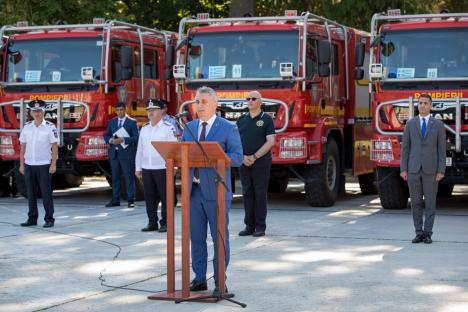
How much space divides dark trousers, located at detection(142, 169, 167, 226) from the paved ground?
1.03 feet

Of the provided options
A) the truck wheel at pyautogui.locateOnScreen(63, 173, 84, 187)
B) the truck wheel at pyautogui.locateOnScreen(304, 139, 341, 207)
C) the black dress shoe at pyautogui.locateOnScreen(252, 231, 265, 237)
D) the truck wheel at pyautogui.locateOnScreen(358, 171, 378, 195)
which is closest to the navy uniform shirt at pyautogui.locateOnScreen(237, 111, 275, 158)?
the black dress shoe at pyautogui.locateOnScreen(252, 231, 265, 237)

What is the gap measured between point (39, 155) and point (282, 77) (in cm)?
427

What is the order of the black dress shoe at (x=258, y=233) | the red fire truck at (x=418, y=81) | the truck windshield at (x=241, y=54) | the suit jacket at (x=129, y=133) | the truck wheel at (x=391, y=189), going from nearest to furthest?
1. the black dress shoe at (x=258, y=233)
2. the red fire truck at (x=418, y=81)
3. the truck wheel at (x=391, y=189)
4. the truck windshield at (x=241, y=54)
5. the suit jacket at (x=129, y=133)

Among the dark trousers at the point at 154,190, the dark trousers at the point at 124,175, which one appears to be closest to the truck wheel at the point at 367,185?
the dark trousers at the point at 124,175

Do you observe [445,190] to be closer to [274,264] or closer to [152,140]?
[152,140]

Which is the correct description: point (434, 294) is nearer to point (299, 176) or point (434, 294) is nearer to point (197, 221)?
point (197, 221)

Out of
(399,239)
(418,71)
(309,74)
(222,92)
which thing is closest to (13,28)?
(222,92)

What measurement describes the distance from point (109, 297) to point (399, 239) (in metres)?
5.01

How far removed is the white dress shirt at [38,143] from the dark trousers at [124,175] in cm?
334

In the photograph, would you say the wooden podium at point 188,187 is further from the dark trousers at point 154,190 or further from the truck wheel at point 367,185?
the truck wheel at point 367,185

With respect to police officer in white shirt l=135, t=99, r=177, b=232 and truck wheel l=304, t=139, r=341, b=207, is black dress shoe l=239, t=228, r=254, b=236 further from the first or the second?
truck wheel l=304, t=139, r=341, b=207

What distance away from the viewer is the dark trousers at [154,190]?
44.6 ft

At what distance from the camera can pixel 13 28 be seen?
60.7 ft

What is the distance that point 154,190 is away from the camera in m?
13.7
